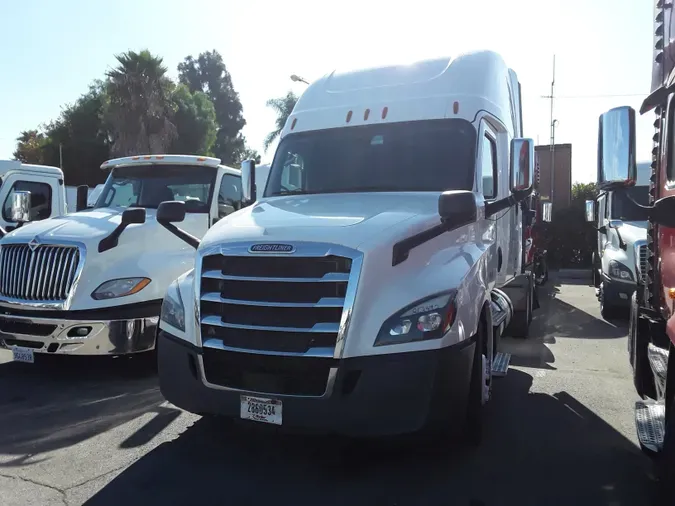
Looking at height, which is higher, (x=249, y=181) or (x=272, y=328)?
(x=249, y=181)

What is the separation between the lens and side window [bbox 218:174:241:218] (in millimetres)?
7647

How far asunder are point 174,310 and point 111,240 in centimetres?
223

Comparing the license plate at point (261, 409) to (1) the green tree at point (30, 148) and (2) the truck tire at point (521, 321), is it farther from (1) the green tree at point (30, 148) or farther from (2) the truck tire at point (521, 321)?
(1) the green tree at point (30, 148)

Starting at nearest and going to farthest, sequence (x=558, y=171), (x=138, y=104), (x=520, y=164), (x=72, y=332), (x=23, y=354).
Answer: (x=520, y=164) → (x=72, y=332) → (x=23, y=354) → (x=558, y=171) → (x=138, y=104)

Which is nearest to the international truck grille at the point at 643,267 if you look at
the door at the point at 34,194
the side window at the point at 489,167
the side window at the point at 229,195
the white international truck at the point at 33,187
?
the side window at the point at 489,167

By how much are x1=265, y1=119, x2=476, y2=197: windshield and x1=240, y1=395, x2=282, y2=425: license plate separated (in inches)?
80.5

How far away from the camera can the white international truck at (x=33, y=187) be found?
32.5 ft

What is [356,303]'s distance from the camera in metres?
3.57

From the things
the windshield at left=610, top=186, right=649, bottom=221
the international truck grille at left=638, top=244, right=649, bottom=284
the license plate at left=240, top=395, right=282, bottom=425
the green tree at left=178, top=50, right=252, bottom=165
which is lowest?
the license plate at left=240, top=395, right=282, bottom=425

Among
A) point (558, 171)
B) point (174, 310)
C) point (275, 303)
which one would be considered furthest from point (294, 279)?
point (558, 171)

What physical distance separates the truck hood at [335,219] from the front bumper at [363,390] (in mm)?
764

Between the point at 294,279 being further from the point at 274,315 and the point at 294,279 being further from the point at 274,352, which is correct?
the point at 274,352

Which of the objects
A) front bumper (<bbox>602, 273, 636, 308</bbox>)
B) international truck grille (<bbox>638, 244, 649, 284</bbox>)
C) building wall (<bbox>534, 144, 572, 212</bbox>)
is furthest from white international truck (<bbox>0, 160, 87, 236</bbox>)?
building wall (<bbox>534, 144, 572, 212</bbox>)

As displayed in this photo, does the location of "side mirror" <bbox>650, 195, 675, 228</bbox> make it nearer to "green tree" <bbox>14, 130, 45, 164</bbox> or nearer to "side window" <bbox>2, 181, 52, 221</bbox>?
"side window" <bbox>2, 181, 52, 221</bbox>
